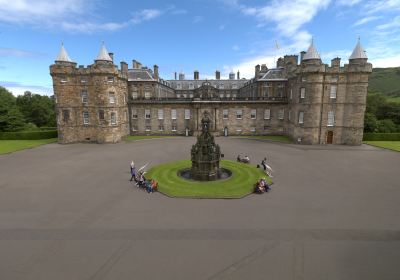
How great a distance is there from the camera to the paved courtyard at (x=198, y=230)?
8812mm

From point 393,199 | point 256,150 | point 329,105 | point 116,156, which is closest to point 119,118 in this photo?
point 116,156

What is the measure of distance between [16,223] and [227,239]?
11119 millimetres

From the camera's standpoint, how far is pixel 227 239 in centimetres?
1073

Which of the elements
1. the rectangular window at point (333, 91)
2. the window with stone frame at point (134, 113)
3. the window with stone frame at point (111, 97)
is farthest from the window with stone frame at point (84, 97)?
the rectangular window at point (333, 91)

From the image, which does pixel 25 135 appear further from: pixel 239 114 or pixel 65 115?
pixel 239 114

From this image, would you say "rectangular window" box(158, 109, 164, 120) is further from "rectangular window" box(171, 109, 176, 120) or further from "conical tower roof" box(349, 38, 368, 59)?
"conical tower roof" box(349, 38, 368, 59)

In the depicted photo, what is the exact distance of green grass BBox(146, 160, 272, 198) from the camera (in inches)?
636

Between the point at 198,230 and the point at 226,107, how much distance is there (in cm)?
3754

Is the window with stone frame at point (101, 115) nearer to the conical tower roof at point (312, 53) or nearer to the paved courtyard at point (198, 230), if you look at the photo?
the paved courtyard at point (198, 230)

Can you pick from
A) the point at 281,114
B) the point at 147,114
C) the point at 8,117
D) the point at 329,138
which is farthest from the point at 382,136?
the point at 8,117

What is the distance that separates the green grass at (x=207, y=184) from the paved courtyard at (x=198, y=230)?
887 millimetres

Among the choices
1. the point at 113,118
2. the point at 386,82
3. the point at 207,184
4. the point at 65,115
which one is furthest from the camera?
the point at 386,82

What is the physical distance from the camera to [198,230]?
11.5 metres

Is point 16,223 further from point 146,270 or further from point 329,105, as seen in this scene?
point 329,105
